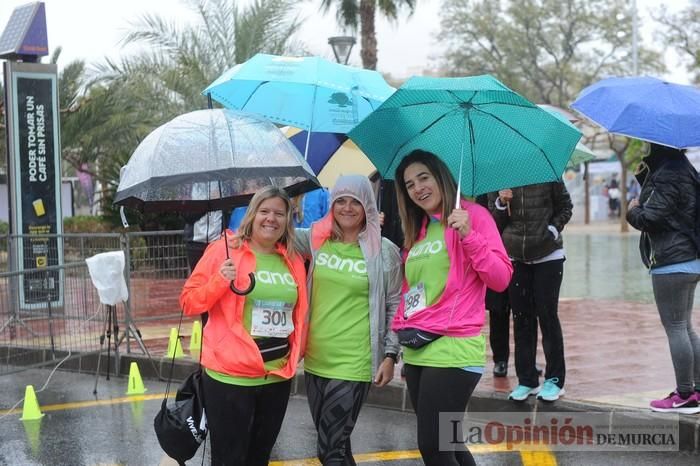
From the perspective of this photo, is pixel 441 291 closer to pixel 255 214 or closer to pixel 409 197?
pixel 409 197

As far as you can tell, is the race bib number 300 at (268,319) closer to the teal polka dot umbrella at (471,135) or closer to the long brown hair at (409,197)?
the long brown hair at (409,197)

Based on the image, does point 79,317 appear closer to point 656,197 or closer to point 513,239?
point 513,239

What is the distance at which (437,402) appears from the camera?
410 centimetres

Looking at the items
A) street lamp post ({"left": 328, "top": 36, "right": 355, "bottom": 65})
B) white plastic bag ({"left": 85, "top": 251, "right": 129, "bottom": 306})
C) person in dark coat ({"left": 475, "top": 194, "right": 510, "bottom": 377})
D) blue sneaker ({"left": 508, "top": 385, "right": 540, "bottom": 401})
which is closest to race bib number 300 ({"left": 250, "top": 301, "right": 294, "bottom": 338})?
blue sneaker ({"left": 508, "top": 385, "right": 540, "bottom": 401})

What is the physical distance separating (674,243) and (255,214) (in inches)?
117

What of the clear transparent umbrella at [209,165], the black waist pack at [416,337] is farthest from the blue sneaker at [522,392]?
the clear transparent umbrella at [209,165]

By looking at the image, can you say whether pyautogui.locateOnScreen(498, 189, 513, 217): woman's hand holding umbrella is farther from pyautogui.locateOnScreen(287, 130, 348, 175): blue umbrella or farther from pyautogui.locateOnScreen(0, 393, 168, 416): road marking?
pyautogui.locateOnScreen(0, 393, 168, 416): road marking

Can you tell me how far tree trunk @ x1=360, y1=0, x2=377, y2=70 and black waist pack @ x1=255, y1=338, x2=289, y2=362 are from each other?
734 inches

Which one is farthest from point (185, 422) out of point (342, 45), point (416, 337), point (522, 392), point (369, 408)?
point (342, 45)

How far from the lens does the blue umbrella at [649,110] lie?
5301 millimetres

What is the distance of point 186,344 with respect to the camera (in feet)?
31.9

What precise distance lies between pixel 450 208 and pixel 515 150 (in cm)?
56

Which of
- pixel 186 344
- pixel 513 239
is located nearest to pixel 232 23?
pixel 186 344

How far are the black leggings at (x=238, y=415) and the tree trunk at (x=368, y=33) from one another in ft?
61.2
